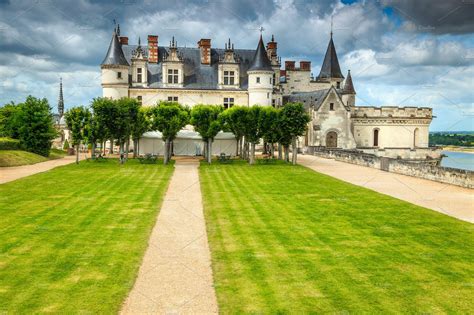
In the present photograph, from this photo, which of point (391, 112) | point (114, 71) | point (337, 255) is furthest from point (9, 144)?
point (391, 112)

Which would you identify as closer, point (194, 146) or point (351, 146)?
point (194, 146)

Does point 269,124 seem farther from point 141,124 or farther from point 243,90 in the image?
point 243,90

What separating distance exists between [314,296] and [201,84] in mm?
47367

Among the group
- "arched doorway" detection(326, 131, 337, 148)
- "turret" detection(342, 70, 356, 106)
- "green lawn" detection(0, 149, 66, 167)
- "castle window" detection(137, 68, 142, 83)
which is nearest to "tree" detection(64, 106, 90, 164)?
"green lawn" detection(0, 149, 66, 167)

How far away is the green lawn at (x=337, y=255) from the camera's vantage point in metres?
8.41

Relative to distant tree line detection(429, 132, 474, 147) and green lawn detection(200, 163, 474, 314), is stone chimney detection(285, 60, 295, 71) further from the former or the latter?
green lawn detection(200, 163, 474, 314)

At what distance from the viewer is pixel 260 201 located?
19.0m

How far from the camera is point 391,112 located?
59406 millimetres

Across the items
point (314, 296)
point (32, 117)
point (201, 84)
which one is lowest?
point (314, 296)

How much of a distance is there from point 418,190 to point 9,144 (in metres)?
30.9

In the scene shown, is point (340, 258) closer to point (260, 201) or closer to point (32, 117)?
point (260, 201)

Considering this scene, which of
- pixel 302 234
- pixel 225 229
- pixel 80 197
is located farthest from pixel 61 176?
pixel 302 234

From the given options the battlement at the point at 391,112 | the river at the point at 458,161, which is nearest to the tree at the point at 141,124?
the battlement at the point at 391,112

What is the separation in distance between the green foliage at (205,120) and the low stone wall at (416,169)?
10965 millimetres
